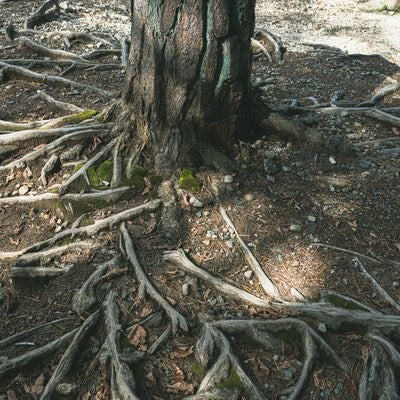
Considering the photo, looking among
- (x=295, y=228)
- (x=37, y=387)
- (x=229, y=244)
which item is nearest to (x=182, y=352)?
(x=37, y=387)

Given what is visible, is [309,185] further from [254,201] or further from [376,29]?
[376,29]

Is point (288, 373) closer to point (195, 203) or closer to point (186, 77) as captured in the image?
point (195, 203)

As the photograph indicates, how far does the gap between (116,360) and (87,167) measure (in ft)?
6.93

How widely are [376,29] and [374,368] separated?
356 inches

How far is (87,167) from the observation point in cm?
466

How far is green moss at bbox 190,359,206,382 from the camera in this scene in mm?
3229

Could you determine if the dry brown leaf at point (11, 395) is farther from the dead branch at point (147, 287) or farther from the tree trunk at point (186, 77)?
the tree trunk at point (186, 77)

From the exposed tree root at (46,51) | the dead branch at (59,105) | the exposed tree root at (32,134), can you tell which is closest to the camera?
the exposed tree root at (32,134)

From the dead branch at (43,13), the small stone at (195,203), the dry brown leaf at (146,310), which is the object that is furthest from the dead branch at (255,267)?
the dead branch at (43,13)

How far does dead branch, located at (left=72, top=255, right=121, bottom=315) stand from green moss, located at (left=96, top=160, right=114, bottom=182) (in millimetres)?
1027

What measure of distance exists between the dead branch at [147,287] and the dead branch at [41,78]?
9.53 ft

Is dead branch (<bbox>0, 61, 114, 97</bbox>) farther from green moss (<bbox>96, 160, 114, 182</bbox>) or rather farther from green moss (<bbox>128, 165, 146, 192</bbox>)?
green moss (<bbox>128, 165, 146, 192</bbox>)

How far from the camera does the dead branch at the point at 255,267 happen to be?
373cm

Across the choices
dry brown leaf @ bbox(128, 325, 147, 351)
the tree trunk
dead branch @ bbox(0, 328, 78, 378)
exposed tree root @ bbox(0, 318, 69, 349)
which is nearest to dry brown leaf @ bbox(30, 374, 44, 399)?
dead branch @ bbox(0, 328, 78, 378)
